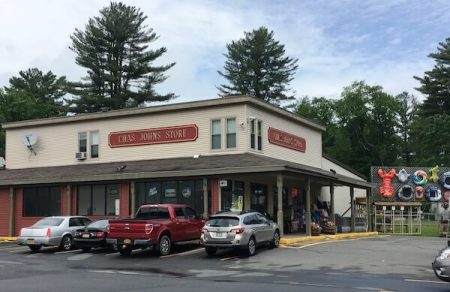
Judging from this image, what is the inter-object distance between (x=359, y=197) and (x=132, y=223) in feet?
102

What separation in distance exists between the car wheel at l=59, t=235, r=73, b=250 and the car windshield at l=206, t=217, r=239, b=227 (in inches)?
286

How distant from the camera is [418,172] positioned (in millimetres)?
42094

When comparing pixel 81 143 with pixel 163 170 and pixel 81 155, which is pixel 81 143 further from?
pixel 163 170

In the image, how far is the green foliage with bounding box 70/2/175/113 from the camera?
207 feet

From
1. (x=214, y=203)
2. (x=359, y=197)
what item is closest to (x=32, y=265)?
(x=214, y=203)

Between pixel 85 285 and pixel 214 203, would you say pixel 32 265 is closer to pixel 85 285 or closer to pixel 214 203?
pixel 85 285

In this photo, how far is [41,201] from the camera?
33.6 m

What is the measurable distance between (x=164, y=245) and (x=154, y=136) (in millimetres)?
11029

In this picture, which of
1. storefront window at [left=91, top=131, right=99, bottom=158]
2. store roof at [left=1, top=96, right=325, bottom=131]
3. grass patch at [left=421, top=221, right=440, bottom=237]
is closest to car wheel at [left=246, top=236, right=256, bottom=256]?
store roof at [left=1, top=96, right=325, bottom=131]

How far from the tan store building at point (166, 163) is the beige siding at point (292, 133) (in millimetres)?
58

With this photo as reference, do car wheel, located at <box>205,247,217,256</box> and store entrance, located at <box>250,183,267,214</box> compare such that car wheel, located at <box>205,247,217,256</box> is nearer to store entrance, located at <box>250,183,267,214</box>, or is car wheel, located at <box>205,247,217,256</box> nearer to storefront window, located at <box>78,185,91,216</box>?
store entrance, located at <box>250,183,267,214</box>

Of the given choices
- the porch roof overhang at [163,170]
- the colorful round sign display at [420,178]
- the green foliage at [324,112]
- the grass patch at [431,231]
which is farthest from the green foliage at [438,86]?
the porch roof overhang at [163,170]

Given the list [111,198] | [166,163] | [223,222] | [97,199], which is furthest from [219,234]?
[97,199]

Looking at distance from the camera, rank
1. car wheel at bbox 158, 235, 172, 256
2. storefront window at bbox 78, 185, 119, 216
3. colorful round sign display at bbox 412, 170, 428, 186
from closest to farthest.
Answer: car wheel at bbox 158, 235, 172, 256 < storefront window at bbox 78, 185, 119, 216 < colorful round sign display at bbox 412, 170, 428, 186
